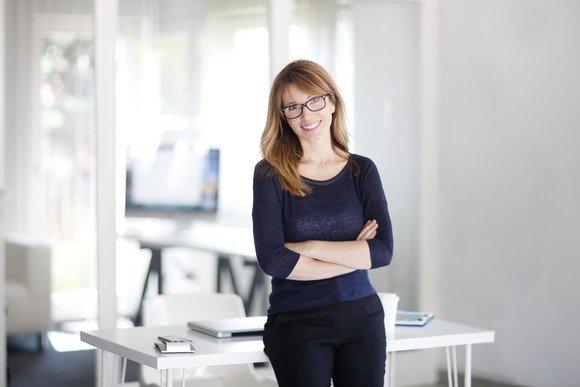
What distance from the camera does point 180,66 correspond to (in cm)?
478

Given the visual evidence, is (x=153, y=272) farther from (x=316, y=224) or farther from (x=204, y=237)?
(x=316, y=224)

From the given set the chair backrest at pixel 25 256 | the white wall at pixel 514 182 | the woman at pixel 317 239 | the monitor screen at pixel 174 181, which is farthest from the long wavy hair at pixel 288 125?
the white wall at pixel 514 182

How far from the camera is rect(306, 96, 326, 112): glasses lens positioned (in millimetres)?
2896

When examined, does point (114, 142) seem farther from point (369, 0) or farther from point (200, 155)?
point (369, 0)

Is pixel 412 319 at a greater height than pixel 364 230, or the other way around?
pixel 364 230

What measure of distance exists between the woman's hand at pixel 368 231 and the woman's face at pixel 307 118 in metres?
0.30

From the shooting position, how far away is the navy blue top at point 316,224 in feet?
9.26

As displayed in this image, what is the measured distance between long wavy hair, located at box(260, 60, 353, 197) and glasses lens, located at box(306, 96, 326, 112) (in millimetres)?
21

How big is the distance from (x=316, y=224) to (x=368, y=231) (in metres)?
0.17

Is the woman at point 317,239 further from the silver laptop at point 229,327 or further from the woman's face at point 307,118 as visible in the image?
the silver laptop at point 229,327

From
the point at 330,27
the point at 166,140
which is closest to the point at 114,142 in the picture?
the point at 166,140

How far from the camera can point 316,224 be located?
114 inches

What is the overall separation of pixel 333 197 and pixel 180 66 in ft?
6.82

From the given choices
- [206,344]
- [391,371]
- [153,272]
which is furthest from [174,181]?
[206,344]
